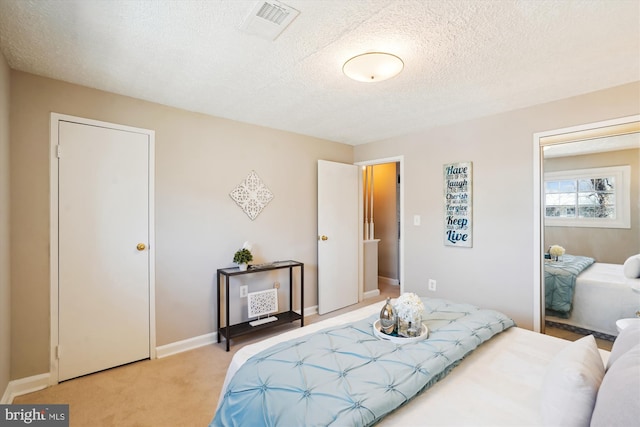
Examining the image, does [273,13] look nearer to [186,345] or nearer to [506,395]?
[506,395]

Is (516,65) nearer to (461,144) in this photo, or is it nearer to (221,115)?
(461,144)

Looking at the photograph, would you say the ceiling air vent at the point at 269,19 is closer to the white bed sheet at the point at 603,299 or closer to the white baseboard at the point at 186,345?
the white baseboard at the point at 186,345

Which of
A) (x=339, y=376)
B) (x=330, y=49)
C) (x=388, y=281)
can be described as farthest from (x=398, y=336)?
(x=388, y=281)

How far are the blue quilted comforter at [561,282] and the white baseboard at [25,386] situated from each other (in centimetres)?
422

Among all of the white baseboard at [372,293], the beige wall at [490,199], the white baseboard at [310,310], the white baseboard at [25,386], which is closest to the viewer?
the white baseboard at [25,386]

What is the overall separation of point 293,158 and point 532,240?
8.78ft

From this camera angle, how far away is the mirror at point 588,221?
233cm

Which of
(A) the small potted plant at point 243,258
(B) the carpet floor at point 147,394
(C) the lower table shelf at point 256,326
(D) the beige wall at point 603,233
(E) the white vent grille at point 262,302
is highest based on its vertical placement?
(D) the beige wall at point 603,233

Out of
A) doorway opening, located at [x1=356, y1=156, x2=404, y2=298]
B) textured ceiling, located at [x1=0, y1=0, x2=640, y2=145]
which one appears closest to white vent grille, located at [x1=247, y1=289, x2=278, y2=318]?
textured ceiling, located at [x1=0, y1=0, x2=640, y2=145]

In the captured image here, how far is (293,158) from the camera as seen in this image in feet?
11.9

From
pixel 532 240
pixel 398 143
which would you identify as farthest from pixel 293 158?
pixel 532 240

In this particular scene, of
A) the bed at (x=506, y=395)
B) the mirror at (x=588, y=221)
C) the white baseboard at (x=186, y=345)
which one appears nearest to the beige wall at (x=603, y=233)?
the mirror at (x=588, y=221)

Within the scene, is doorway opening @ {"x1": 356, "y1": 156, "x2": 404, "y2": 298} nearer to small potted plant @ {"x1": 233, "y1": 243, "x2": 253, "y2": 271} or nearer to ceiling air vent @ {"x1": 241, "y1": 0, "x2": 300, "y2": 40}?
small potted plant @ {"x1": 233, "y1": 243, "x2": 253, "y2": 271}

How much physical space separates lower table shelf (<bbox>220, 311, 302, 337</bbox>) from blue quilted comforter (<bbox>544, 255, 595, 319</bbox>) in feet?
8.13
